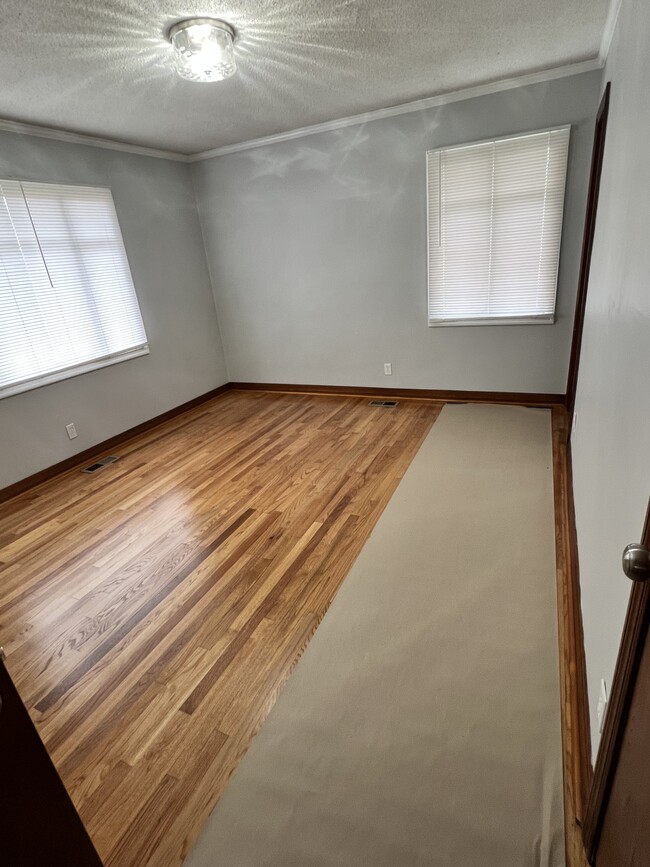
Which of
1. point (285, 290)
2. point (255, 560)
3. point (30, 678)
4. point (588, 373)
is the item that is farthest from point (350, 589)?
point (285, 290)

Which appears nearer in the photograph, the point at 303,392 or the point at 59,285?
the point at 59,285

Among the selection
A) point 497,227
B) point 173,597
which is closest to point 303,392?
point 497,227

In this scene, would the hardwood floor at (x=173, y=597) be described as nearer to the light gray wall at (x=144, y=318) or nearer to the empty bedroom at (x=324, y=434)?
the empty bedroom at (x=324, y=434)

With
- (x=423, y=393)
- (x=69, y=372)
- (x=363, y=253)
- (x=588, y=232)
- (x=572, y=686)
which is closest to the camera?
(x=572, y=686)

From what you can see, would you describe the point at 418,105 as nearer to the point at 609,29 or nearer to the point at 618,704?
the point at 609,29

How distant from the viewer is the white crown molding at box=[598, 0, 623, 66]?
213cm

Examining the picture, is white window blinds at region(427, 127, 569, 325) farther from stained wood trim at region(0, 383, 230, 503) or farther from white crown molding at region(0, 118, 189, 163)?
stained wood trim at region(0, 383, 230, 503)

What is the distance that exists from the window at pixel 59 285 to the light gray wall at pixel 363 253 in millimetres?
1261

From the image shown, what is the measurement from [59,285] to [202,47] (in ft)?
6.95

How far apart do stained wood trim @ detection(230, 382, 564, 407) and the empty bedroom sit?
0.04 m

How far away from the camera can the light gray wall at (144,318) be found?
10.7 ft

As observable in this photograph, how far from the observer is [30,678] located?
5.79 ft

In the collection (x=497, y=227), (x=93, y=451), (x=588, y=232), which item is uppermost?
(x=497, y=227)

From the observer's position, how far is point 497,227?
11.6 ft
